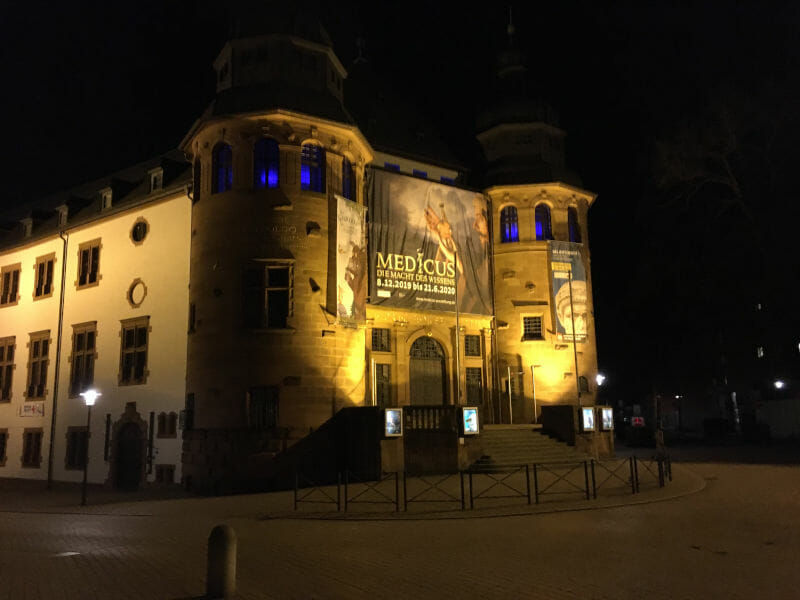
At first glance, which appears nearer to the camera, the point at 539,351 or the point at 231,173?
the point at 231,173

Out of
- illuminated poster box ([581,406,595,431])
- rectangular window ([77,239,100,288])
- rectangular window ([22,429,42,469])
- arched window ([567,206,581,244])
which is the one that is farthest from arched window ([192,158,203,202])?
arched window ([567,206,581,244])

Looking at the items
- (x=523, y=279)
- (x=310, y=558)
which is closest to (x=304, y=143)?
(x=523, y=279)

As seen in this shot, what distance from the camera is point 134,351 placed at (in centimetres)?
2727

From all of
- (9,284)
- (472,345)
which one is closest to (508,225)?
(472,345)

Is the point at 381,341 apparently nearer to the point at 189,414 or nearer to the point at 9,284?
the point at 189,414

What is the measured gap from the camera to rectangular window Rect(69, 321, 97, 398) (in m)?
29.4

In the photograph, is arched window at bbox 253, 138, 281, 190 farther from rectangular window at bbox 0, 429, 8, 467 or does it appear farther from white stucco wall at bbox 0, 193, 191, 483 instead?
rectangular window at bbox 0, 429, 8, 467

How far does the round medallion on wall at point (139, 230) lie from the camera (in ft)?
91.2

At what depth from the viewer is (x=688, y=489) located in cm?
1711

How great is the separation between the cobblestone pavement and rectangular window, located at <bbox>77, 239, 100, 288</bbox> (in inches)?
633

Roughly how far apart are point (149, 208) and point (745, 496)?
2411cm

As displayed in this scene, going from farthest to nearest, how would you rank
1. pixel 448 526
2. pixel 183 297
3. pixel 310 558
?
pixel 183 297 → pixel 448 526 → pixel 310 558

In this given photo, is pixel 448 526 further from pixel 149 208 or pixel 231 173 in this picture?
pixel 149 208

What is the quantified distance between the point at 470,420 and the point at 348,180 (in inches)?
399
